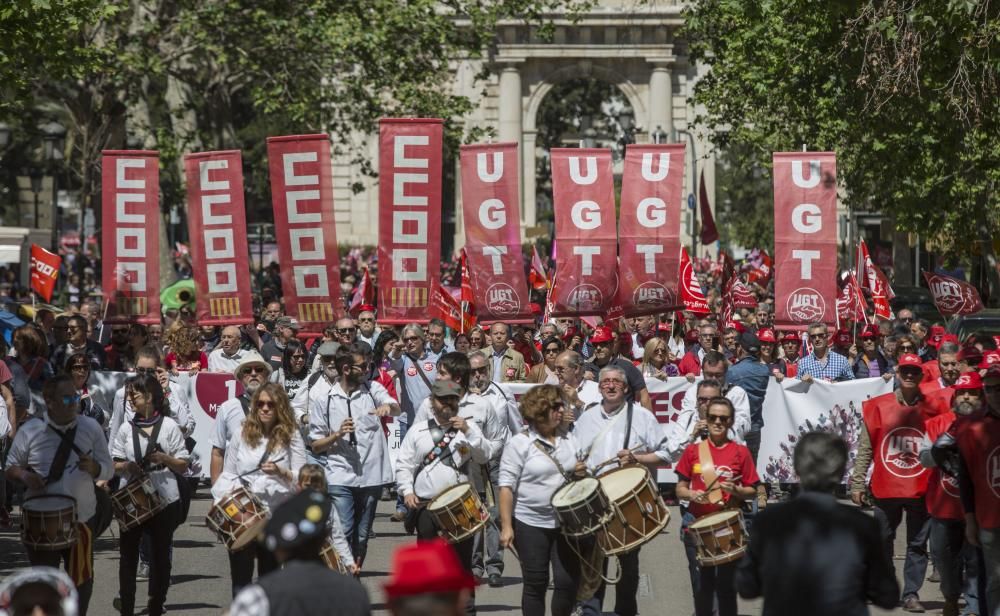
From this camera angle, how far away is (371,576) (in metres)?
12.2

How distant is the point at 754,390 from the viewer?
15.3m

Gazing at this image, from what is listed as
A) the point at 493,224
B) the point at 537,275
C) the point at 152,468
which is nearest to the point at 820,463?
the point at 152,468

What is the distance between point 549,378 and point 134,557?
582 centimetres

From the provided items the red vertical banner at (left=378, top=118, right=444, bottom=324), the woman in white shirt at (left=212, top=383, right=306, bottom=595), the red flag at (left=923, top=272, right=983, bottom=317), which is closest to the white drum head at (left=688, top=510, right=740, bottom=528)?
the woman in white shirt at (left=212, top=383, right=306, bottom=595)

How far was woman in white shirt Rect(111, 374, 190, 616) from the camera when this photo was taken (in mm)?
10172

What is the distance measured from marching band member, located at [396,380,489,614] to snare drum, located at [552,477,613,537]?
3.62 feet

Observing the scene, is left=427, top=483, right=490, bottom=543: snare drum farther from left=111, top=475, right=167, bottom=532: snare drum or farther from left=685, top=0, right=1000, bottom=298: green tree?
left=685, top=0, right=1000, bottom=298: green tree

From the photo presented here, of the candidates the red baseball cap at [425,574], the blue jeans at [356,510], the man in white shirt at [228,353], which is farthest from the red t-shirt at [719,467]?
the man in white shirt at [228,353]

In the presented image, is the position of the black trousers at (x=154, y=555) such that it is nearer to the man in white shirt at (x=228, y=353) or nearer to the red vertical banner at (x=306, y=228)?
the red vertical banner at (x=306, y=228)

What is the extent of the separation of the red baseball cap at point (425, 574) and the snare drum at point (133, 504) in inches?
230

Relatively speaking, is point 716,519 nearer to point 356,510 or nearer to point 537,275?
point 356,510

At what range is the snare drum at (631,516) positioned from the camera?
30.4 feet

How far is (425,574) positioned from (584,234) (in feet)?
38.1

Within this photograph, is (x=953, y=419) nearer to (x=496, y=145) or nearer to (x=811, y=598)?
(x=811, y=598)
